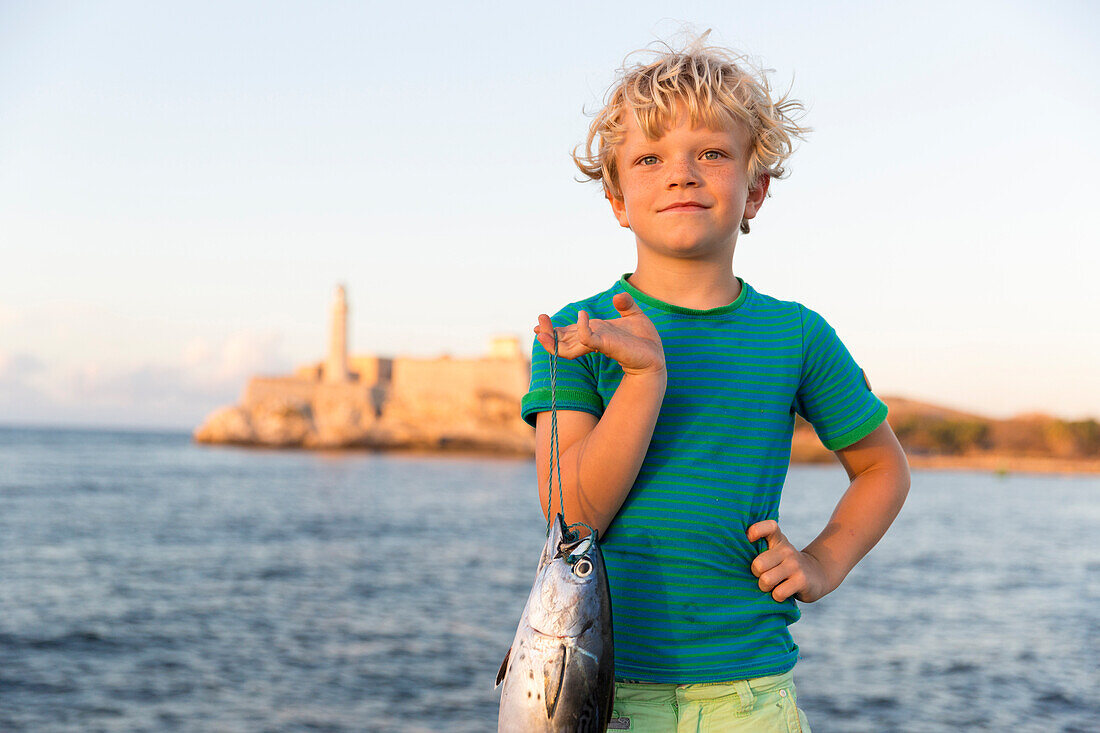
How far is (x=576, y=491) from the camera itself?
156 centimetres

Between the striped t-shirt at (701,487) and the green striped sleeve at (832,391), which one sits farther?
the green striped sleeve at (832,391)

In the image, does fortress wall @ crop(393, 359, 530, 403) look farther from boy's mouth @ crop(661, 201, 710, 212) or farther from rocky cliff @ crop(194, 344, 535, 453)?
boy's mouth @ crop(661, 201, 710, 212)

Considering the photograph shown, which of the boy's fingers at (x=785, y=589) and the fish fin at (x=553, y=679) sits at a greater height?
the boy's fingers at (x=785, y=589)

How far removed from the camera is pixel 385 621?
1164cm

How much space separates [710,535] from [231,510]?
26.5m

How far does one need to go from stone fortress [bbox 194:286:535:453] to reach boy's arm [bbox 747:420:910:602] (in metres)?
56.9

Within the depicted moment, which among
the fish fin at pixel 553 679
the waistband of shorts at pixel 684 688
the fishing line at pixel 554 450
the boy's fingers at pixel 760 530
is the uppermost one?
the fishing line at pixel 554 450

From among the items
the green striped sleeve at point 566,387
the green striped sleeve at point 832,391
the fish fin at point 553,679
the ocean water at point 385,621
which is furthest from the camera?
the ocean water at point 385,621

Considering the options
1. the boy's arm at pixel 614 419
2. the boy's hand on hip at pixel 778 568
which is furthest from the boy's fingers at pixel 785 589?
the boy's arm at pixel 614 419

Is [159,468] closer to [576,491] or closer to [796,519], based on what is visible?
[796,519]

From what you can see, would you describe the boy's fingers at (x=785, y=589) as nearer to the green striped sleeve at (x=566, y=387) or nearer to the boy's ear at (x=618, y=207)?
the green striped sleeve at (x=566, y=387)

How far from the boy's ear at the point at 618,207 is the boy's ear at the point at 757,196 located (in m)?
0.26

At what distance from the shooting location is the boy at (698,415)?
1590mm

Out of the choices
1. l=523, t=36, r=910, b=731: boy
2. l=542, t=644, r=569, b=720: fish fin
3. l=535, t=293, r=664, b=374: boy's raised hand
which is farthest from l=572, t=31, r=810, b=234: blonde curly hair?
l=542, t=644, r=569, b=720: fish fin
